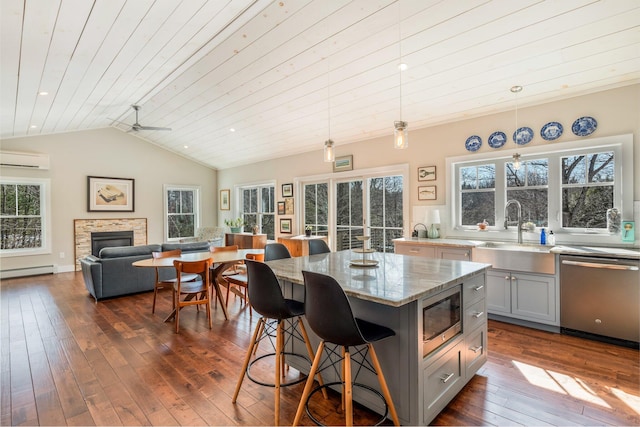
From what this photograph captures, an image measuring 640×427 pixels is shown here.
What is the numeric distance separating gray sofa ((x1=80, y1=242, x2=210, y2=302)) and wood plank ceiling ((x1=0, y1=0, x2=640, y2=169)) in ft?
7.79

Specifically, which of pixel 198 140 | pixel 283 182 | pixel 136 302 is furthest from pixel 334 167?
pixel 136 302

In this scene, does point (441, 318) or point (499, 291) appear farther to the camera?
point (499, 291)

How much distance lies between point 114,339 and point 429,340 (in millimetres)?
3106

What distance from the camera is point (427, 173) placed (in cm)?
471

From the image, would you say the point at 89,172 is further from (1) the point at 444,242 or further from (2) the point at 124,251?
(1) the point at 444,242

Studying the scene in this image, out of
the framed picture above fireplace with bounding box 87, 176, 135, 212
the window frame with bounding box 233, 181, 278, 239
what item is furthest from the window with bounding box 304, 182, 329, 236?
the framed picture above fireplace with bounding box 87, 176, 135, 212

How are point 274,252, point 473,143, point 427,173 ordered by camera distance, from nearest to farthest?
1. point 274,252
2. point 473,143
3. point 427,173

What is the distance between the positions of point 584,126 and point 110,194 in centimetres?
880

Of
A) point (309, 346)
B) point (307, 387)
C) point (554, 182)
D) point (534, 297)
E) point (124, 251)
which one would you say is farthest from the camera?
point (124, 251)

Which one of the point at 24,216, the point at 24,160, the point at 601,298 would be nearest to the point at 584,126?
the point at 601,298

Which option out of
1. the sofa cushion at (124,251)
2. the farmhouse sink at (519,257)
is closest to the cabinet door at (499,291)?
the farmhouse sink at (519,257)

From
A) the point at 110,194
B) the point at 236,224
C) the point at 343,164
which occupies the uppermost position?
the point at 343,164

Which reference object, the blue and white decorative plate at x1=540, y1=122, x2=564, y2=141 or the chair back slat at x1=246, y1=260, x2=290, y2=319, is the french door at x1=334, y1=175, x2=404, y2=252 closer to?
the blue and white decorative plate at x1=540, y1=122, x2=564, y2=141

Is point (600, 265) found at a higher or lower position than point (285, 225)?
lower
